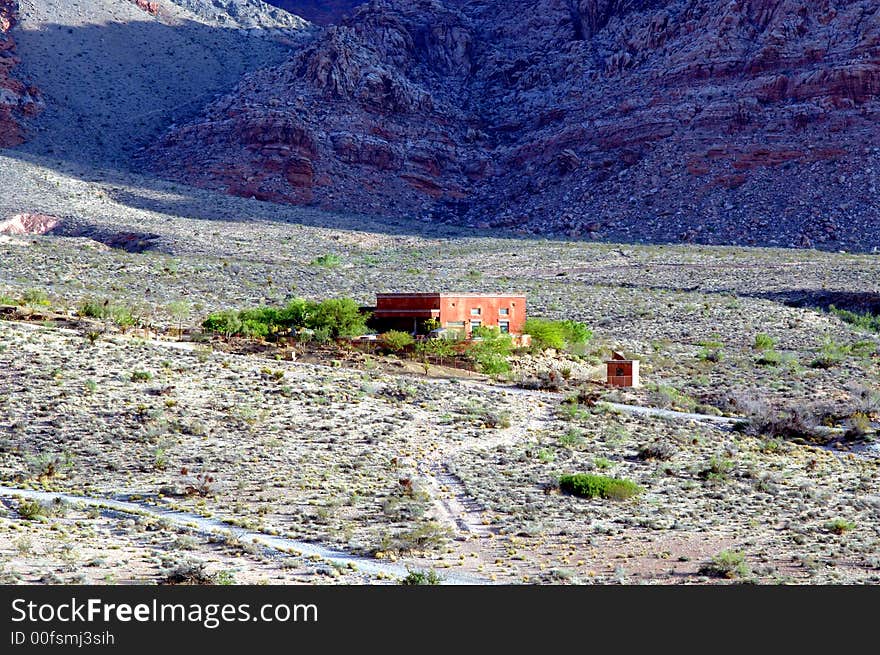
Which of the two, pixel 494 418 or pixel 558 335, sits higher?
pixel 558 335

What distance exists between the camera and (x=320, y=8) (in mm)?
192625

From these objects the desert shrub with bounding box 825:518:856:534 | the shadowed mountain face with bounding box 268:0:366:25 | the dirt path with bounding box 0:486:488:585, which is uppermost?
the shadowed mountain face with bounding box 268:0:366:25

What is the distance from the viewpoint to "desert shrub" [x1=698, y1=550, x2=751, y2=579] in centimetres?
1919

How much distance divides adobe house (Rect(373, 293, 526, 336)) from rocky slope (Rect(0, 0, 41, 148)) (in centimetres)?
6704

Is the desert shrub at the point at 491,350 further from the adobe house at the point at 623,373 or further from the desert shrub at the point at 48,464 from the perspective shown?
the desert shrub at the point at 48,464

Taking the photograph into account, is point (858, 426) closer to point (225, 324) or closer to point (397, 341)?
point (397, 341)

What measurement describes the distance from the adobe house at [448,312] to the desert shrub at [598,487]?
20.0 meters

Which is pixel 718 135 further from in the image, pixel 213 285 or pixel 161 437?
pixel 161 437

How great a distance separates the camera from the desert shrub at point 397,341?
44.3 metres

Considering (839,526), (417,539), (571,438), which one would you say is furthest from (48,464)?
(839,526)

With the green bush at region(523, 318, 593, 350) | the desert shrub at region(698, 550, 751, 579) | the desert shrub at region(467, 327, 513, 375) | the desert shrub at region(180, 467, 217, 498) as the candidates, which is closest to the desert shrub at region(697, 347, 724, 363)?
the green bush at region(523, 318, 593, 350)

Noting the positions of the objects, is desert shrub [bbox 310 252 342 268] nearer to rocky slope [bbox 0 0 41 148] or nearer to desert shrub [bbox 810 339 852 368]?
desert shrub [bbox 810 339 852 368]

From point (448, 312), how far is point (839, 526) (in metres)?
25.0

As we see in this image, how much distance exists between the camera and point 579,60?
384 ft
